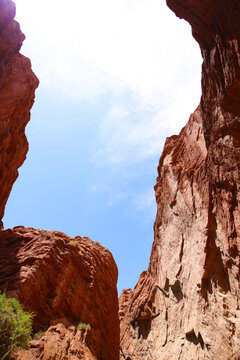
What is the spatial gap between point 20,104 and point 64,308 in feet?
56.9

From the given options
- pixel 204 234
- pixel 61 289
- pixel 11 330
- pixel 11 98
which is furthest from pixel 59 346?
pixel 11 98

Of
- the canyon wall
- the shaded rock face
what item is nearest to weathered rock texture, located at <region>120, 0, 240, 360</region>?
the canyon wall

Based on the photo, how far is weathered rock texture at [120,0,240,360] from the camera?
1393cm

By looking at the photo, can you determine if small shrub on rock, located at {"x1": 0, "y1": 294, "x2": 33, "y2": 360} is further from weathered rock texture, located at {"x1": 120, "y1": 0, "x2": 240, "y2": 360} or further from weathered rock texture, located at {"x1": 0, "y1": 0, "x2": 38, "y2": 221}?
weathered rock texture, located at {"x1": 0, "y1": 0, "x2": 38, "y2": 221}

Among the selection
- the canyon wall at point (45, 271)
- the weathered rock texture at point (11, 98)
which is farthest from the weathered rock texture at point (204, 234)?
the weathered rock texture at point (11, 98)

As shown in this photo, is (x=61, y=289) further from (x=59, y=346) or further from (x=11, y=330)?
(x=11, y=330)

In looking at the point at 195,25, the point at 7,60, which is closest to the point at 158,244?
the point at 195,25

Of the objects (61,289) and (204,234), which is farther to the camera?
(204,234)

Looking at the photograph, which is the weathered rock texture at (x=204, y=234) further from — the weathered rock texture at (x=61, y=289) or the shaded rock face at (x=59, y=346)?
the shaded rock face at (x=59, y=346)

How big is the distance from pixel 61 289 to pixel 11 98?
15.9 meters

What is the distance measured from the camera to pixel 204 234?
59.5ft

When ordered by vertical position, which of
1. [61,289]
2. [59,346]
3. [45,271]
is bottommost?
[59,346]

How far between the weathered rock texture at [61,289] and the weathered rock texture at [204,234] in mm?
3759

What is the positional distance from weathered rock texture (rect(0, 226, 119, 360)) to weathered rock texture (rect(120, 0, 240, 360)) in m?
3.76
